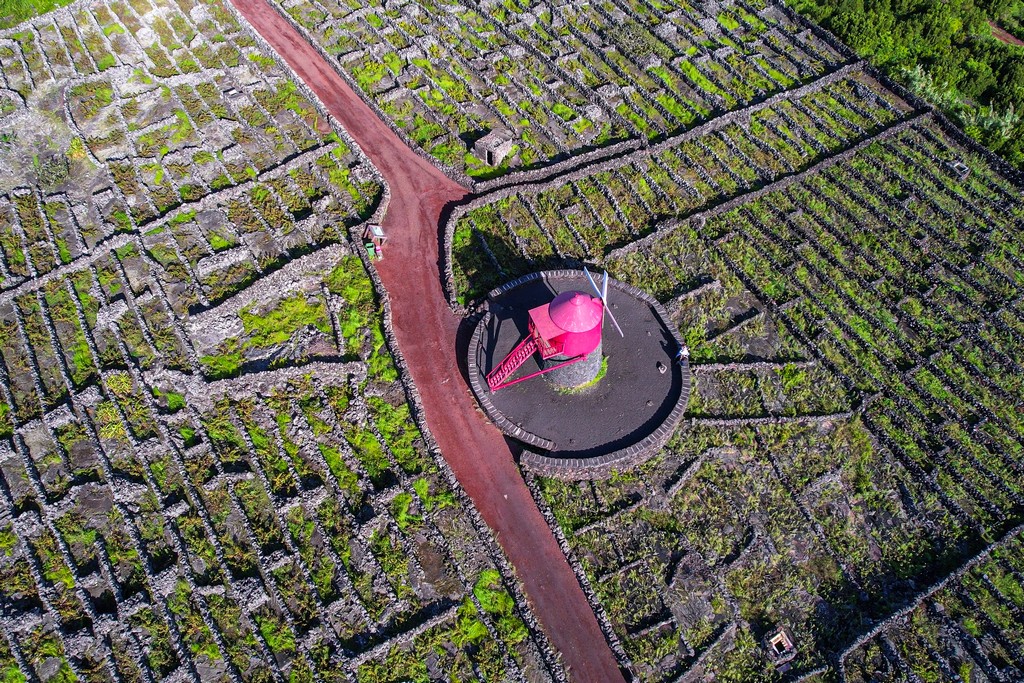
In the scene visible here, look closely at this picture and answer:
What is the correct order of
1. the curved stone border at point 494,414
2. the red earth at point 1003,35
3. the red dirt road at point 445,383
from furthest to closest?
the red earth at point 1003,35 < the curved stone border at point 494,414 < the red dirt road at point 445,383

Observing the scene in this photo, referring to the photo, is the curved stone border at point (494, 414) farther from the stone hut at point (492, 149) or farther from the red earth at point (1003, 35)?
the red earth at point (1003, 35)

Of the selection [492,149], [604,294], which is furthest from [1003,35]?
[604,294]

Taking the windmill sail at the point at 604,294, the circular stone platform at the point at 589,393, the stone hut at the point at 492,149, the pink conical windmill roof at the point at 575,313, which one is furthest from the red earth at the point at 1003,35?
the pink conical windmill roof at the point at 575,313

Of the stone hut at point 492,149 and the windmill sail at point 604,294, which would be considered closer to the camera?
the windmill sail at point 604,294

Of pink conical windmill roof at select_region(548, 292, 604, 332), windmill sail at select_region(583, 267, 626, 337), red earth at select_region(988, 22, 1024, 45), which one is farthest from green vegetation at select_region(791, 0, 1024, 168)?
pink conical windmill roof at select_region(548, 292, 604, 332)

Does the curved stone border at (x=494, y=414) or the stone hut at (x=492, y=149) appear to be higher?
the stone hut at (x=492, y=149)

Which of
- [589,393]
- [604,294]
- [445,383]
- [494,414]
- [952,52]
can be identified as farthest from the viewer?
[952,52]

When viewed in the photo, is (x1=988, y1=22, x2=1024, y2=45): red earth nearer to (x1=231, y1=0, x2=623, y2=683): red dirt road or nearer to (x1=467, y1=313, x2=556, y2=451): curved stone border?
(x1=231, y1=0, x2=623, y2=683): red dirt road

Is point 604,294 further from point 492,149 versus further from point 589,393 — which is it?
point 492,149
